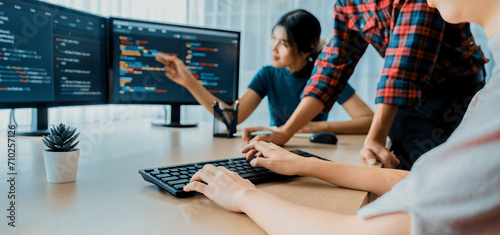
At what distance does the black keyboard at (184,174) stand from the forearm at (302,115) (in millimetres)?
446

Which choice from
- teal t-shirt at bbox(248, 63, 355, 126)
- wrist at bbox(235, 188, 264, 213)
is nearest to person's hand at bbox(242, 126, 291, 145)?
wrist at bbox(235, 188, 264, 213)

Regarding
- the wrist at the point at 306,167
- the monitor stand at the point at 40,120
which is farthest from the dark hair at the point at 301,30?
the wrist at the point at 306,167

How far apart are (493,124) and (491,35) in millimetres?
192

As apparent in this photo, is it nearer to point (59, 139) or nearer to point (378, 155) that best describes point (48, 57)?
point (59, 139)

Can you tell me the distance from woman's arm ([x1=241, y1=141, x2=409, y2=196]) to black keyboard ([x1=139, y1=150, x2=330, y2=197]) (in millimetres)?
19

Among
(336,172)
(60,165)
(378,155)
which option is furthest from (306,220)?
(378,155)

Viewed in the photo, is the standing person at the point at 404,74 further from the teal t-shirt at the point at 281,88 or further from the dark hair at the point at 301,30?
the teal t-shirt at the point at 281,88

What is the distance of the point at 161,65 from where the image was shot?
170cm

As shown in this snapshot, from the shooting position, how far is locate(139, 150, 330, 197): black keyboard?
658mm

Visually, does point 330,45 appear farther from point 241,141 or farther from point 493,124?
point 493,124

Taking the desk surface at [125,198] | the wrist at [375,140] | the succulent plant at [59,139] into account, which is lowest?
the desk surface at [125,198]

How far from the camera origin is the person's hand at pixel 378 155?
100cm

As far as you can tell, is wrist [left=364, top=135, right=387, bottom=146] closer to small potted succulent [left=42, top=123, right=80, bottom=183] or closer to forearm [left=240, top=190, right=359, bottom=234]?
forearm [left=240, top=190, right=359, bottom=234]

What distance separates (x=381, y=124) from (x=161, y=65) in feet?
3.36
